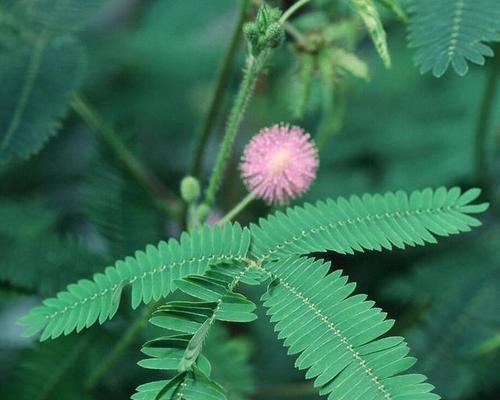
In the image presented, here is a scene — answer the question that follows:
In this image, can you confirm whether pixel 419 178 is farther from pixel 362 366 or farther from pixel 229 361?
pixel 362 366

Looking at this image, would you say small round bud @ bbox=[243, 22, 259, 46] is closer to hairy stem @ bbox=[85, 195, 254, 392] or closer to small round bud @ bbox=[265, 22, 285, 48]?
small round bud @ bbox=[265, 22, 285, 48]

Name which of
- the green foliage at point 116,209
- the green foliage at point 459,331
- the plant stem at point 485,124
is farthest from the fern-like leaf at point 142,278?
the plant stem at point 485,124

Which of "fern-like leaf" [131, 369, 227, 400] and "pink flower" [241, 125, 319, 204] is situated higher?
"pink flower" [241, 125, 319, 204]

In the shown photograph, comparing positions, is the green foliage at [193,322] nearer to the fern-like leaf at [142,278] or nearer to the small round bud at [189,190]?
the fern-like leaf at [142,278]

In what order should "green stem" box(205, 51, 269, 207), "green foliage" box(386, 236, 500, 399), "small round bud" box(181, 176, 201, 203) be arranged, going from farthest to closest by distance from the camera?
"green foliage" box(386, 236, 500, 399), "small round bud" box(181, 176, 201, 203), "green stem" box(205, 51, 269, 207)

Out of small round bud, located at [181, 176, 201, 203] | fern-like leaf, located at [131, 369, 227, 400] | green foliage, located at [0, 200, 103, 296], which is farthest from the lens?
green foliage, located at [0, 200, 103, 296]

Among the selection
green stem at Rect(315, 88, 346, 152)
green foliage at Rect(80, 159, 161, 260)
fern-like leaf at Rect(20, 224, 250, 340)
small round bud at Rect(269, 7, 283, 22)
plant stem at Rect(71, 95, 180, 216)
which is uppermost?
green stem at Rect(315, 88, 346, 152)

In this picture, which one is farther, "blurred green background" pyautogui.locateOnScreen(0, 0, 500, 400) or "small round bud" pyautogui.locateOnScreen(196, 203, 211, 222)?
"blurred green background" pyautogui.locateOnScreen(0, 0, 500, 400)

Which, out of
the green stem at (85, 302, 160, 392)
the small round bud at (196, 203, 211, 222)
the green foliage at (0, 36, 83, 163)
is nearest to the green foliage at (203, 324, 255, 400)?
the green stem at (85, 302, 160, 392)
